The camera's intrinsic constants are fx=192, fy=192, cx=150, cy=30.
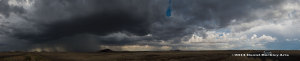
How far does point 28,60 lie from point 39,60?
2.77 metres

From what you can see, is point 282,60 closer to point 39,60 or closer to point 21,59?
point 39,60

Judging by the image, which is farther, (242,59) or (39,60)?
(39,60)

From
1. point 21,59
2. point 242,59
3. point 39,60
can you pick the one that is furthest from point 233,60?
point 21,59

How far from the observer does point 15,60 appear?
5650 cm

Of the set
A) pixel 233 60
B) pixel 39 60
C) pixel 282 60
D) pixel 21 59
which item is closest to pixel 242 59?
pixel 233 60

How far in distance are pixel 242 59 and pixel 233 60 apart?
91.7 inches

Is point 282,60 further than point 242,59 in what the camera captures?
Yes

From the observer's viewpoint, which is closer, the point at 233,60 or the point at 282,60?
the point at 233,60

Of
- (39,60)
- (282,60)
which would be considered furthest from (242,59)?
(39,60)

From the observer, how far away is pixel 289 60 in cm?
5616

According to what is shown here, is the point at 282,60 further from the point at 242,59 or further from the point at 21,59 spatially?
the point at 21,59

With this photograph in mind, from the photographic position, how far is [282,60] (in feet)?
185

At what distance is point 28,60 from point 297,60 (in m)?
77.2

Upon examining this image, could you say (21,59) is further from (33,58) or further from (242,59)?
(242,59)
